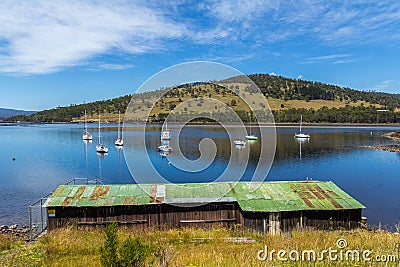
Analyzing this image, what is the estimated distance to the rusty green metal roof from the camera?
17.1 meters

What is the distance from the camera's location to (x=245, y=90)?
58.2 ft

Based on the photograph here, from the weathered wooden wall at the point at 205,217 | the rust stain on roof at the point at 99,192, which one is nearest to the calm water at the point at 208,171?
the weathered wooden wall at the point at 205,217

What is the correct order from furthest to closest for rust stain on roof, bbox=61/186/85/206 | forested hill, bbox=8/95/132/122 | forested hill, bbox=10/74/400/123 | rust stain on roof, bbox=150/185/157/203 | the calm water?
forested hill, bbox=8/95/132/122, forested hill, bbox=10/74/400/123, the calm water, rust stain on roof, bbox=150/185/157/203, rust stain on roof, bbox=61/186/85/206

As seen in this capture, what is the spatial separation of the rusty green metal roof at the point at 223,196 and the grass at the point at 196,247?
148cm

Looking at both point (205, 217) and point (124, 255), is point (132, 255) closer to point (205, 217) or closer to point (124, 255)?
point (124, 255)

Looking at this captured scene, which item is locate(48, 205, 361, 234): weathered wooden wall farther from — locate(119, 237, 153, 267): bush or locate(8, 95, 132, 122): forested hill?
locate(8, 95, 132, 122): forested hill

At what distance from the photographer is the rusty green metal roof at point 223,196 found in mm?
17078

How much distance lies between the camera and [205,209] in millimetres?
17656

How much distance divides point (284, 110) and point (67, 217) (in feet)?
472

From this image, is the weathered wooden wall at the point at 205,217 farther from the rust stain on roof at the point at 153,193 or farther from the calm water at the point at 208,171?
the calm water at the point at 208,171

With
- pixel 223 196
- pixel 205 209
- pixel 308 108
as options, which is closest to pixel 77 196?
pixel 205 209

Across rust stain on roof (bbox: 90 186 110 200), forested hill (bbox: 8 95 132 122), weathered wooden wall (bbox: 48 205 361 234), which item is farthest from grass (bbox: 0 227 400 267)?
forested hill (bbox: 8 95 132 122)

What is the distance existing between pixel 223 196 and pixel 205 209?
1.17m

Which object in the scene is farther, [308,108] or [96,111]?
[96,111]
